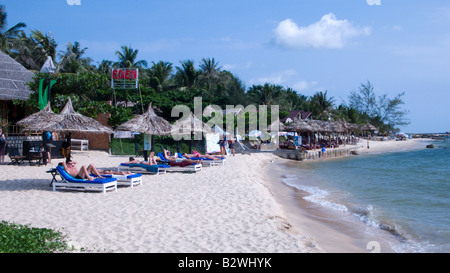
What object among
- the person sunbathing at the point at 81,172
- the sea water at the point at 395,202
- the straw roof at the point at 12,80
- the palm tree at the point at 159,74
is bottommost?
the sea water at the point at 395,202

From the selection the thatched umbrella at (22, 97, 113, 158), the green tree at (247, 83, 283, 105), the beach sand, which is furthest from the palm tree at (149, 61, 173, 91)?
the beach sand

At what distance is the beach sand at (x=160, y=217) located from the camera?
535 centimetres

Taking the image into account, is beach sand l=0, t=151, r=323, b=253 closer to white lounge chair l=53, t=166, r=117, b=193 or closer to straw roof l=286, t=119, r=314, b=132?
white lounge chair l=53, t=166, r=117, b=193

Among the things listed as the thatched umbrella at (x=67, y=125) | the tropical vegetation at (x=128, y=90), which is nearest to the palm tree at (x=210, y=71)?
the tropical vegetation at (x=128, y=90)

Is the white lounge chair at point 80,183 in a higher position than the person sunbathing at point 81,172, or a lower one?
lower

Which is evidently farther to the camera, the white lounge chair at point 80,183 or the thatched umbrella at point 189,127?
the thatched umbrella at point 189,127

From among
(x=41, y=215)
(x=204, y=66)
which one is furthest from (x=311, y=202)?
(x=204, y=66)

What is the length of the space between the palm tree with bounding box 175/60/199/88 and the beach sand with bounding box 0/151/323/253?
34.4 meters

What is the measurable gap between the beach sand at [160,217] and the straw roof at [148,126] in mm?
3240

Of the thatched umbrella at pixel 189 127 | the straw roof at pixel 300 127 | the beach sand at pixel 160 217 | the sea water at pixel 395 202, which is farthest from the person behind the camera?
the straw roof at pixel 300 127

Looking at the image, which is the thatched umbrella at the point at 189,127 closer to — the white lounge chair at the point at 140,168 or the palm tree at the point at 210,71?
the white lounge chair at the point at 140,168

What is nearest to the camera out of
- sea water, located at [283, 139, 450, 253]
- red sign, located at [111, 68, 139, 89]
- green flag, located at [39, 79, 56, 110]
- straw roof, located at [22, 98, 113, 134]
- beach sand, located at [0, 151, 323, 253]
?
beach sand, located at [0, 151, 323, 253]

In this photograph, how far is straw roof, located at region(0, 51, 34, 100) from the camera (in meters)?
21.4

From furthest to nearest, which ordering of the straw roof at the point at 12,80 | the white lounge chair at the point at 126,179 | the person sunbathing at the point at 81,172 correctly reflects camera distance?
1. the straw roof at the point at 12,80
2. the white lounge chair at the point at 126,179
3. the person sunbathing at the point at 81,172
